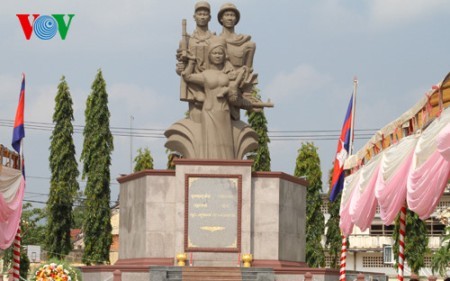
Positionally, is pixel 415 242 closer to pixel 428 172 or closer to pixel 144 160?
pixel 144 160

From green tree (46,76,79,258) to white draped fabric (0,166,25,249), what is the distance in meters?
24.6

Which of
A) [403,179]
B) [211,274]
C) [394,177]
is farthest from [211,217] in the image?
[403,179]

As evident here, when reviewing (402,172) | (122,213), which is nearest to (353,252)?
(122,213)

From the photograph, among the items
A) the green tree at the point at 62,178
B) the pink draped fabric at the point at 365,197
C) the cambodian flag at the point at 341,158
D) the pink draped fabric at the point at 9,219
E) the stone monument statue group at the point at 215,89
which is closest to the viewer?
the pink draped fabric at the point at 365,197

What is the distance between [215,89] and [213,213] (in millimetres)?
4172

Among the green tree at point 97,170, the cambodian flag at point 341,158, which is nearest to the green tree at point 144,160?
the green tree at point 97,170

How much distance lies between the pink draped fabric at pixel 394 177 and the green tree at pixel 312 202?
1234 inches

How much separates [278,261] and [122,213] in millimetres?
5455

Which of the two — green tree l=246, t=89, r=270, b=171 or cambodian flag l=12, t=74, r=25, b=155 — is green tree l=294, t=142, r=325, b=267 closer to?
green tree l=246, t=89, r=270, b=171

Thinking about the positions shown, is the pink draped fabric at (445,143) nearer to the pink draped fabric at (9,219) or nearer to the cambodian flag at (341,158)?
the pink draped fabric at (9,219)

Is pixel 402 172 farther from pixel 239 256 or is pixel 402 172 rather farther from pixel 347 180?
pixel 239 256

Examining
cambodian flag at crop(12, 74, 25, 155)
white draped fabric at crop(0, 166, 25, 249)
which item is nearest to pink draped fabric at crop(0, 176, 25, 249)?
white draped fabric at crop(0, 166, 25, 249)

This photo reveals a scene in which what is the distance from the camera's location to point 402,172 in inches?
737

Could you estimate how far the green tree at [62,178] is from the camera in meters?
48.4
